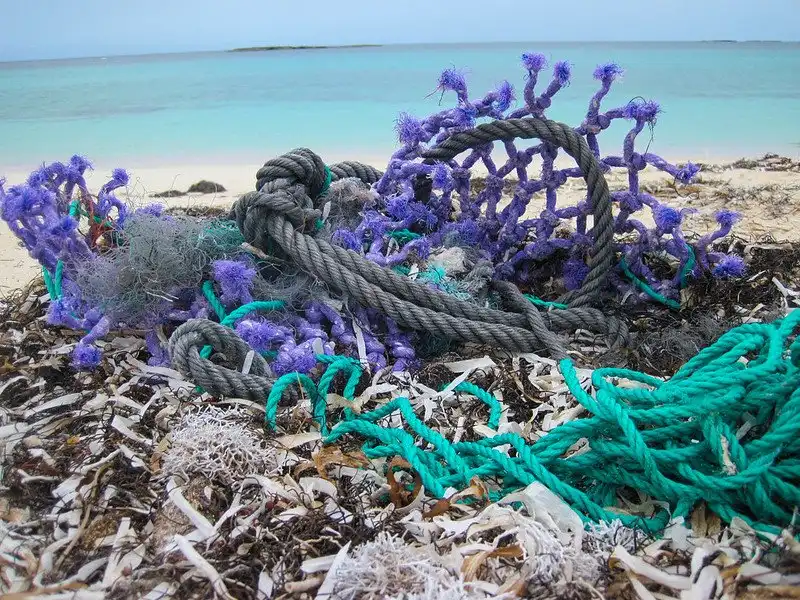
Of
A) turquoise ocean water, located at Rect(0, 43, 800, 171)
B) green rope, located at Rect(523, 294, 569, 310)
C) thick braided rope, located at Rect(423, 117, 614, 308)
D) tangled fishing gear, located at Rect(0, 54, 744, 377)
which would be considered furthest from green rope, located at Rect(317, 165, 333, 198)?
turquoise ocean water, located at Rect(0, 43, 800, 171)

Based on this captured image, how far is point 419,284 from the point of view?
6.47 ft

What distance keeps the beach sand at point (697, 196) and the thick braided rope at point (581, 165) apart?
1.05m

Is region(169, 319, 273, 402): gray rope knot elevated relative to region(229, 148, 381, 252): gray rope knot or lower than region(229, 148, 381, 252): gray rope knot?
lower

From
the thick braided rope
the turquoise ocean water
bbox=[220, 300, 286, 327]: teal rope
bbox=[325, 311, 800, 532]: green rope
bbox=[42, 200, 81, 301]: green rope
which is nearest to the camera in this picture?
bbox=[325, 311, 800, 532]: green rope

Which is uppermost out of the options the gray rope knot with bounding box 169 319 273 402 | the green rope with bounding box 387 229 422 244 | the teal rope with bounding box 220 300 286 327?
the green rope with bounding box 387 229 422 244

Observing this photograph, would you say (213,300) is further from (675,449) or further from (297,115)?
(297,115)

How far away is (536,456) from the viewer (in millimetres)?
1369

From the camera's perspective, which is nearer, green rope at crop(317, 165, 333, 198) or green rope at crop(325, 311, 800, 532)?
green rope at crop(325, 311, 800, 532)

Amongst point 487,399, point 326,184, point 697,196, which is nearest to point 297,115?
point 697,196

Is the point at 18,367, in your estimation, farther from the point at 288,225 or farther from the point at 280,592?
the point at 280,592

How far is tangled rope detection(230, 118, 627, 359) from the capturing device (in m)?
1.90

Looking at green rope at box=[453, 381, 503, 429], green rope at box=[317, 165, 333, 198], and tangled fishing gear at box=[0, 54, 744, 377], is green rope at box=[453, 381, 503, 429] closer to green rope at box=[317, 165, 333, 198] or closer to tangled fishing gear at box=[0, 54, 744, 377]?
tangled fishing gear at box=[0, 54, 744, 377]

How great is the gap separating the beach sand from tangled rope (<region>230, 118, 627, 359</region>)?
59 centimetres

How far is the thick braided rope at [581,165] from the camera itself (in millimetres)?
2086
